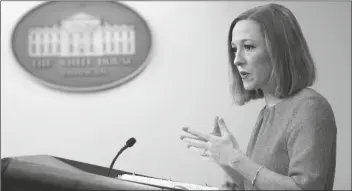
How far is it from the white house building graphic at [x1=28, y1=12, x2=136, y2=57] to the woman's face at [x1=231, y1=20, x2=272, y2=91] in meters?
1.36

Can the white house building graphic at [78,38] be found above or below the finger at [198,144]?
above

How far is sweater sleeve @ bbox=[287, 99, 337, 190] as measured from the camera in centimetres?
99

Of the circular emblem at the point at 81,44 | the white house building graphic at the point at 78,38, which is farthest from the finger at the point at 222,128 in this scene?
the white house building graphic at the point at 78,38

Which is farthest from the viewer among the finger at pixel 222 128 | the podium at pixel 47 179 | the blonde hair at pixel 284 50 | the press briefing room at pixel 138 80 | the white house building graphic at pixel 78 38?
the white house building graphic at pixel 78 38

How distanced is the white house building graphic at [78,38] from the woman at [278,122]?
129 cm

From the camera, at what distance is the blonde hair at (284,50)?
1158mm

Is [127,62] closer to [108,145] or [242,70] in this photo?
Answer: [108,145]

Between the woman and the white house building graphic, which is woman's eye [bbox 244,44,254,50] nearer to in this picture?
the woman

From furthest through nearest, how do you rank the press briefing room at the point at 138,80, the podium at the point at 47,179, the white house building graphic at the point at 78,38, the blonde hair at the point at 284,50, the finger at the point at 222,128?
the white house building graphic at the point at 78,38 → the press briefing room at the point at 138,80 → the blonde hair at the point at 284,50 → the finger at the point at 222,128 → the podium at the point at 47,179

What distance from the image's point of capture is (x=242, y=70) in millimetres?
1231

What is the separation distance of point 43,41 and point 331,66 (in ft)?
5.50

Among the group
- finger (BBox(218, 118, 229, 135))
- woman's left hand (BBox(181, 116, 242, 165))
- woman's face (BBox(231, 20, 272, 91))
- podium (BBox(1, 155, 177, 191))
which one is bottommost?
podium (BBox(1, 155, 177, 191))

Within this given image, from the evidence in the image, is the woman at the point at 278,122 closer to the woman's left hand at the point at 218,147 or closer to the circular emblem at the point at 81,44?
the woman's left hand at the point at 218,147

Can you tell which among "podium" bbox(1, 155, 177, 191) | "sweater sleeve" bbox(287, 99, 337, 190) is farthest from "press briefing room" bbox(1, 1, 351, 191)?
"podium" bbox(1, 155, 177, 191)
